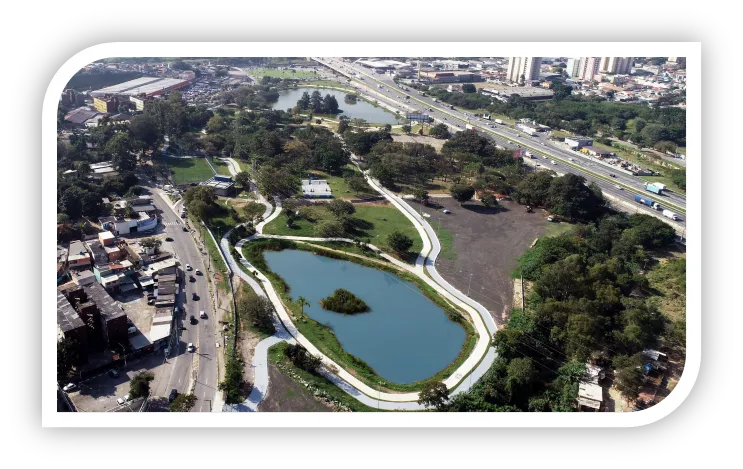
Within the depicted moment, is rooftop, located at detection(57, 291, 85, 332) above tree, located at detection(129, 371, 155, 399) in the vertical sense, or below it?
above

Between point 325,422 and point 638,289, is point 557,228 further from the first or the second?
point 325,422

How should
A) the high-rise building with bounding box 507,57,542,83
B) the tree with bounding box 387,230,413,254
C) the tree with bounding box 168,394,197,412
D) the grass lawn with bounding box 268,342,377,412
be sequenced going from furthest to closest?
the high-rise building with bounding box 507,57,542,83
the tree with bounding box 387,230,413,254
the grass lawn with bounding box 268,342,377,412
the tree with bounding box 168,394,197,412

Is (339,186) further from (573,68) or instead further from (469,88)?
(573,68)

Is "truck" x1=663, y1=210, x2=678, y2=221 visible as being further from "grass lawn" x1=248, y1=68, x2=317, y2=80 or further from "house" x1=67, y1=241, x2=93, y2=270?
"grass lawn" x1=248, y1=68, x2=317, y2=80

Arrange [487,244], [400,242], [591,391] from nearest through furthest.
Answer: [591,391]
[400,242]
[487,244]

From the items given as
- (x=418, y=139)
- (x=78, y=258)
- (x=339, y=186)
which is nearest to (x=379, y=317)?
(x=78, y=258)

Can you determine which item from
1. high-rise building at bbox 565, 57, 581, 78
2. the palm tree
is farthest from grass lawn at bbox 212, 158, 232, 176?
high-rise building at bbox 565, 57, 581, 78

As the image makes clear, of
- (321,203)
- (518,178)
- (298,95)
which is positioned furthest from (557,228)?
(298,95)
